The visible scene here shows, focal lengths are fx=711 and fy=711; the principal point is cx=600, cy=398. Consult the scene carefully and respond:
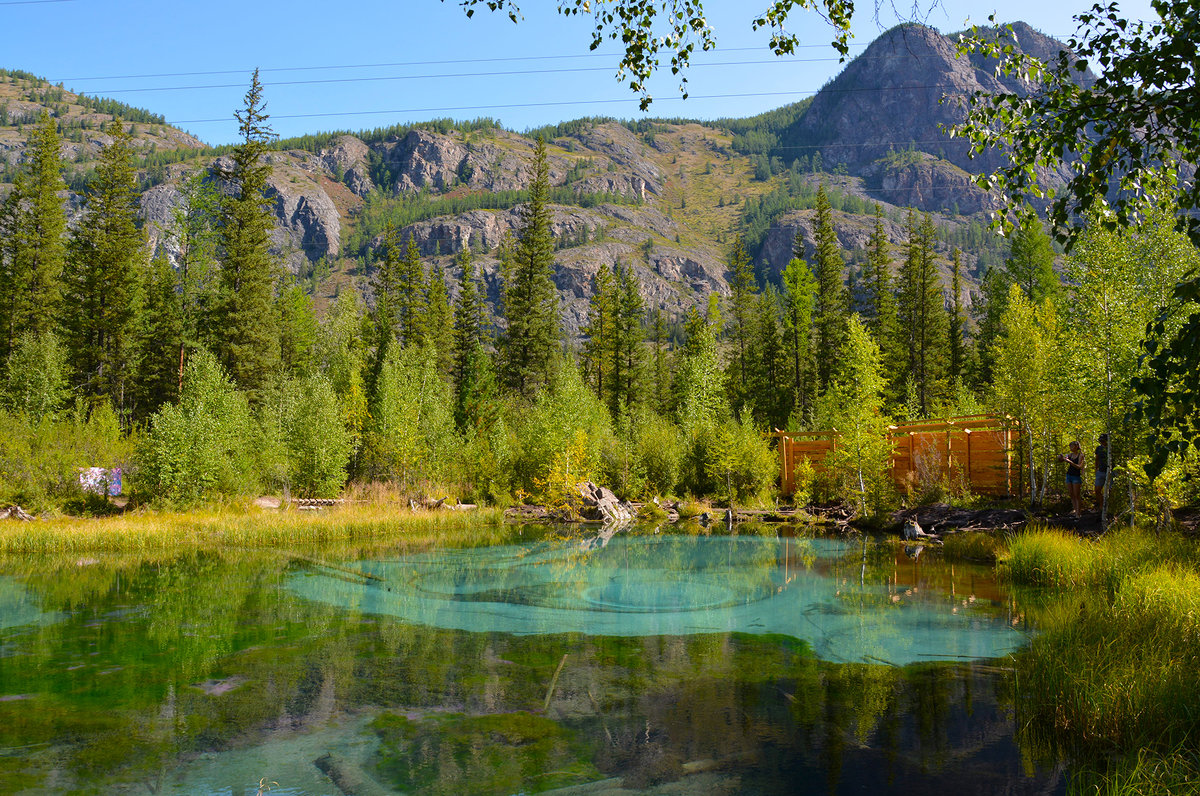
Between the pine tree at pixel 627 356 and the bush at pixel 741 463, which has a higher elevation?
the pine tree at pixel 627 356

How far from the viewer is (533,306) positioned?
153ft

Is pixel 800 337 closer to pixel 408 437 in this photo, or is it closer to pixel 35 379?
pixel 408 437

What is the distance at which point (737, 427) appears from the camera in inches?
1184

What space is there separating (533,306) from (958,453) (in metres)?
29.7

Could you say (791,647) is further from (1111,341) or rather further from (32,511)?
(32,511)

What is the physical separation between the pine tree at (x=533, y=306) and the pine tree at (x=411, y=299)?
19.9ft

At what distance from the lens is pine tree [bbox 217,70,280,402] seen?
1415 inches

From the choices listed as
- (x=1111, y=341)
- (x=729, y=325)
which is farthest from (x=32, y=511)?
(x=729, y=325)

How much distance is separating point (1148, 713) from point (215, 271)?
42030 millimetres

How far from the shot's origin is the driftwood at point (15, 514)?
2120cm

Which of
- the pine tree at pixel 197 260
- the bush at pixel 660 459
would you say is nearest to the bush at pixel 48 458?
the pine tree at pixel 197 260

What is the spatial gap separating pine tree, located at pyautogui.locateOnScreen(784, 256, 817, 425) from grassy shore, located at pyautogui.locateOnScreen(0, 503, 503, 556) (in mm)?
26371

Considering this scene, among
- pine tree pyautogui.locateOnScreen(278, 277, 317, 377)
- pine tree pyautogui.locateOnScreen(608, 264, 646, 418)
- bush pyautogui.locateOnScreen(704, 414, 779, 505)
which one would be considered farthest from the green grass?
pine tree pyautogui.locateOnScreen(278, 277, 317, 377)

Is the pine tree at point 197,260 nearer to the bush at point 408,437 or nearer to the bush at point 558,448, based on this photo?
the bush at point 408,437
